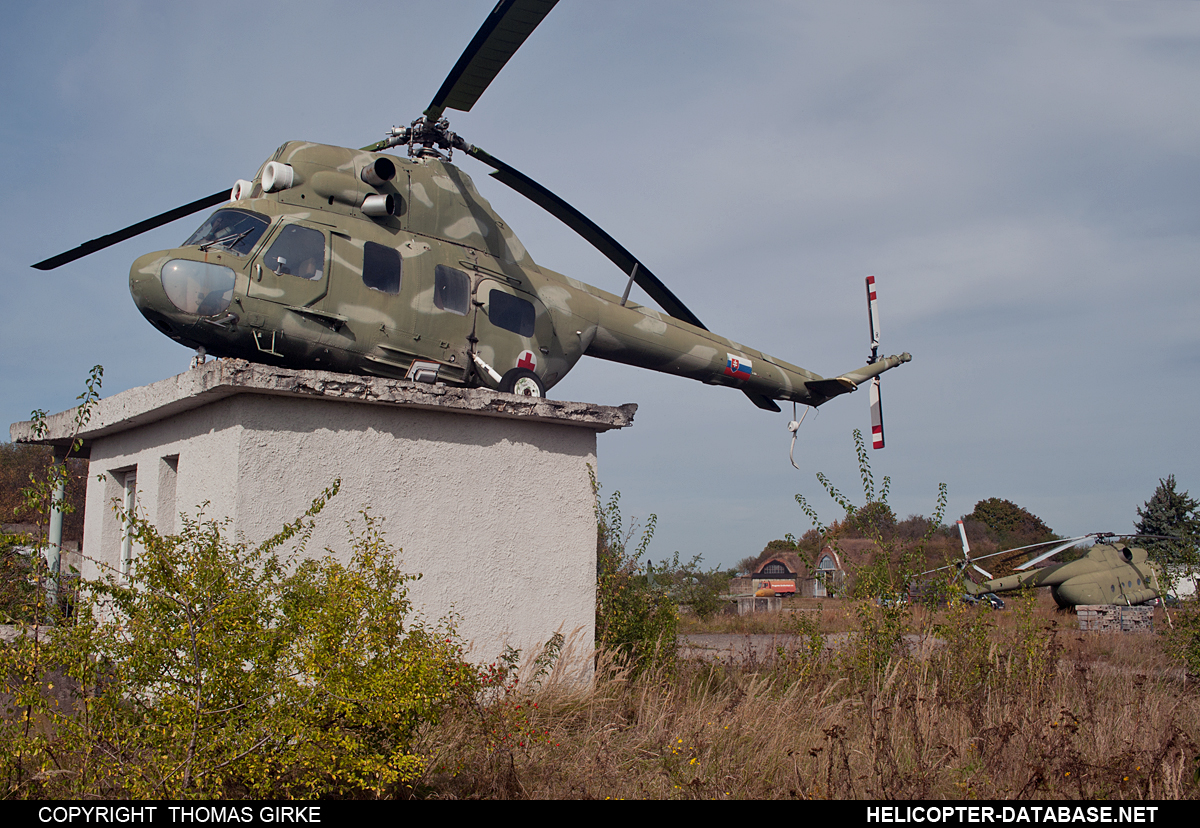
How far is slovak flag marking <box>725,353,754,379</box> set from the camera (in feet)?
35.1

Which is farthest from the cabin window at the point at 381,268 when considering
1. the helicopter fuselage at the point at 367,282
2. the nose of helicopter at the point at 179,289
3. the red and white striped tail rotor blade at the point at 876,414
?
the red and white striped tail rotor blade at the point at 876,414

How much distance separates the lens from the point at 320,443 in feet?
18.8

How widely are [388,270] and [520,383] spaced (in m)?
1.60

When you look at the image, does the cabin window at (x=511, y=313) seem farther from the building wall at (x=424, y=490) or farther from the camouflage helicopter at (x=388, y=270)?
→ the building wall at (x=424, y=490)

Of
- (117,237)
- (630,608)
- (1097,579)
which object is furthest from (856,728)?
(1097,579)

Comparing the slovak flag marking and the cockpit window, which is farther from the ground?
the cockpit window

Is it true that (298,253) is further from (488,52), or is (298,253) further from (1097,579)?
(1097,579)

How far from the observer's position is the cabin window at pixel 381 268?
6.89 meters

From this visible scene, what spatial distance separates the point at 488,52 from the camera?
22.7ft

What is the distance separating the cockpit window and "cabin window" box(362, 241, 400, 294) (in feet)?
2.73

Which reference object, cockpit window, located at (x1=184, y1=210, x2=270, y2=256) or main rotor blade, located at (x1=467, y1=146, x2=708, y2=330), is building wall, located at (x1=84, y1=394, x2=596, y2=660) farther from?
main rotor blade, located at (x1=467, y1=146, x2=708, y2=330)

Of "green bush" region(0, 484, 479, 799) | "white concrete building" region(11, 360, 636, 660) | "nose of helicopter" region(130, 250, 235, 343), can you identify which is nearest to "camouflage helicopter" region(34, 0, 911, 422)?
"nose of helicopter" region(130, 250, 235, 343)

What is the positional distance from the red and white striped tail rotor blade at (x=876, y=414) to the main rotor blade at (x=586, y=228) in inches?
163
